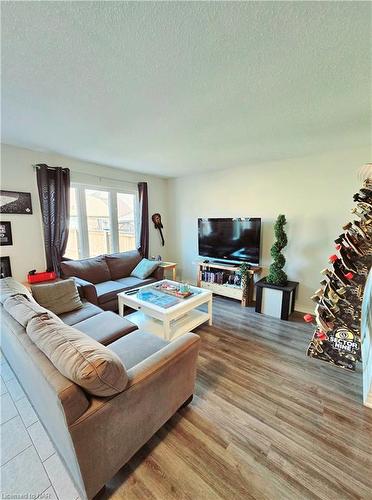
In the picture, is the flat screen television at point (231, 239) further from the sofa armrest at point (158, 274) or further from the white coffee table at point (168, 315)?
the white coffee table at point (168, 315)

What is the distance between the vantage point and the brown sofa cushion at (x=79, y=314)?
211 centimetres

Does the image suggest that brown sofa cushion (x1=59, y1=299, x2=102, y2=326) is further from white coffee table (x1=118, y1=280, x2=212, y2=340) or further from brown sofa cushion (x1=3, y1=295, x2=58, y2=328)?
brown sofa cushion (x1=3, y1=295, x2=58, y2=328)

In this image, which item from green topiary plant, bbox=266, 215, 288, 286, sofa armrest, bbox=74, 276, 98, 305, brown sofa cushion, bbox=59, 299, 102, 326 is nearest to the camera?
brown sofa cushion, bbox=59, 299, 102, 326

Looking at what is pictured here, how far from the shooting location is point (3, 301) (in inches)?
61.2

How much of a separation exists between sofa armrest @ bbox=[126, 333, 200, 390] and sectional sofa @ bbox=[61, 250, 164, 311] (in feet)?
5.50

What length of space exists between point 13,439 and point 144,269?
2.41m

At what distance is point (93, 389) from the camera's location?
923 mm

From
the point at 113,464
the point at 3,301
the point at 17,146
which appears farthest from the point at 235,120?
the point at 17,146

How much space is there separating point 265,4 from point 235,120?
1050 millimetres

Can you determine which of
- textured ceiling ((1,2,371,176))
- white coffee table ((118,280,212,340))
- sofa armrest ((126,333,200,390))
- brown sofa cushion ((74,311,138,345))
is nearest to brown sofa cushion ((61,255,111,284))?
white coffee table ((118,280,212,340))

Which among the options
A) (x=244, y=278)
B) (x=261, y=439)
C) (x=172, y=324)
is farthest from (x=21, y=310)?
(x=244, y=278)

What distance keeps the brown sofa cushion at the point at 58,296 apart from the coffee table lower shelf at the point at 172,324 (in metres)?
0.74

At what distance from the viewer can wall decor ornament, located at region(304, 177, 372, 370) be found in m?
1.77

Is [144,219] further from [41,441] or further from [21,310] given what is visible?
[41,441]
